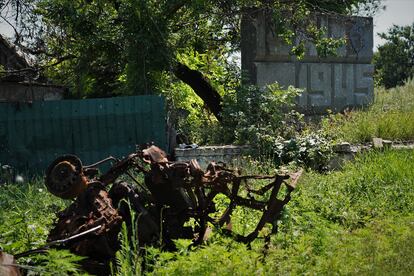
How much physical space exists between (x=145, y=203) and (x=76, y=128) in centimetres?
764

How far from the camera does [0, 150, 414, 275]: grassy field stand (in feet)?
15.0

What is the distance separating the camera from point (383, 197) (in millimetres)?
8656

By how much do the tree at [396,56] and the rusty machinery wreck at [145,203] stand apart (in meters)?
42.9

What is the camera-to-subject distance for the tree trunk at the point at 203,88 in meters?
16.8

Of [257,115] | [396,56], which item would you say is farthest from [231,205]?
[396,56]

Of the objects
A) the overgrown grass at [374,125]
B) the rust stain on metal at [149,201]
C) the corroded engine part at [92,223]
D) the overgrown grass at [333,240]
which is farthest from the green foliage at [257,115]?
the corroded engine part at [92,223]

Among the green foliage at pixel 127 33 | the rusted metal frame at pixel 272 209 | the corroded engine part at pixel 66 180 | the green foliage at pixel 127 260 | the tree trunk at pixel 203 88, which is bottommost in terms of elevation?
the green foliage at pixel 127 260

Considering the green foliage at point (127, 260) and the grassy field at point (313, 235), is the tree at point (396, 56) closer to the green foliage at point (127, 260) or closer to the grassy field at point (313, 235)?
the grassy field at point (313, 235)

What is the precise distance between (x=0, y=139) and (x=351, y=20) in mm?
9623

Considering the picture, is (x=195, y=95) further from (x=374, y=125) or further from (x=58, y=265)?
(x=58, y=265)

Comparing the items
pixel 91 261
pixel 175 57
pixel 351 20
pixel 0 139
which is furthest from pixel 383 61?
pixel 91 261

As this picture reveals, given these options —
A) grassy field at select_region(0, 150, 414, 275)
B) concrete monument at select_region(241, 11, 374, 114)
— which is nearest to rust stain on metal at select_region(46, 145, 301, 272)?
grassy field at select_region(0, 150, 414, 275)

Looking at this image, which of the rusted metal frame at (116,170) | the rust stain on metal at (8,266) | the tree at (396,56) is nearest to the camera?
the rust stain on metal at (8,266)

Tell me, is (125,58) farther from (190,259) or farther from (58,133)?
(190,259)
